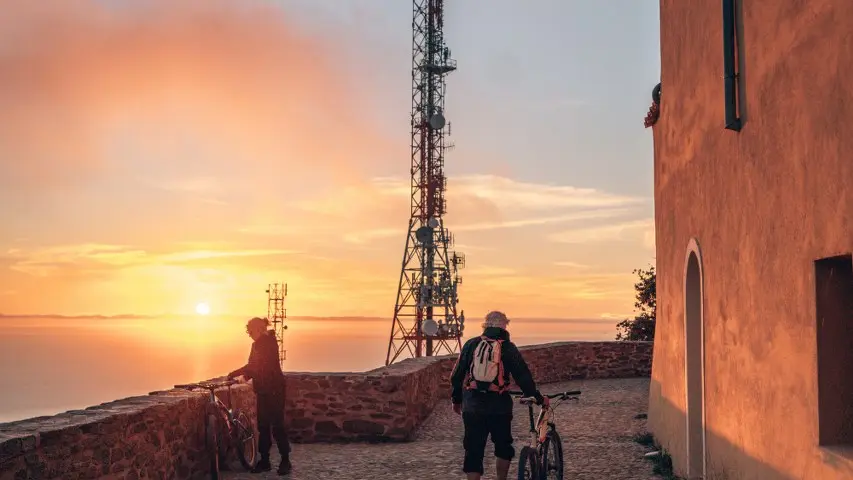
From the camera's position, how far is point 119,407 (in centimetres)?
836

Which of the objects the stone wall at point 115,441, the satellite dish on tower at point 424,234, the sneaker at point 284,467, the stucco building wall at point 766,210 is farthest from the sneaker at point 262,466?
the satellite dish on tower at point 424,234

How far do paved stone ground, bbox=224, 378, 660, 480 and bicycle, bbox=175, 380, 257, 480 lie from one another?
28 cm

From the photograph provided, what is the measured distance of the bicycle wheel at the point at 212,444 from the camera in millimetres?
9445

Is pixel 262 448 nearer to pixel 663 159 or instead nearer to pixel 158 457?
pixel 158 457

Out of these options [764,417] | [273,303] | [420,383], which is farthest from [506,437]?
[273,303]

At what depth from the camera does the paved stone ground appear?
1025 centimetres

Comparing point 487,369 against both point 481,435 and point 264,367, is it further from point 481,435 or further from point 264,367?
point 264,367

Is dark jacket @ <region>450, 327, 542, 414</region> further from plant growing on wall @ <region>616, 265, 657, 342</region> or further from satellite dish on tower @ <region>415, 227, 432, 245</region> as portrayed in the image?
satellite dish on tower @ <region>415, 227, 432, 245</region>

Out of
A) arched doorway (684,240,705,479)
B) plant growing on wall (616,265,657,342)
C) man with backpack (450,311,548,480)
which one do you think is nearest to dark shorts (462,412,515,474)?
man with backpack (450,311,548,480)

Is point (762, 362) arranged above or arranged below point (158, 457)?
above

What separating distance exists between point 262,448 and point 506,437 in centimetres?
398

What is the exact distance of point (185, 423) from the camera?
366 inches

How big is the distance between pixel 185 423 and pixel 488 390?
3569 millimetres

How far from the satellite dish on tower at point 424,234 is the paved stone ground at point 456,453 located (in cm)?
3333
